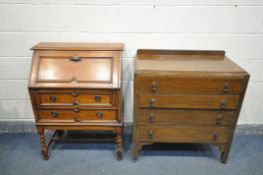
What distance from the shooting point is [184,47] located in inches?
87.9

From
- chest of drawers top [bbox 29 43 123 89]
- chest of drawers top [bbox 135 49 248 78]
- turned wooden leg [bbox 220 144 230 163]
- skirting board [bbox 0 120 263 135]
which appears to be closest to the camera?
chest of drawers top [bbox 135 49 248 78]

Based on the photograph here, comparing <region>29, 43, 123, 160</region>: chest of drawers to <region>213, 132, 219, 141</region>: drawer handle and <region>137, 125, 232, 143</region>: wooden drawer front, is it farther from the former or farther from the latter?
<region>213, 132, 219, 141</region>: drawer handle

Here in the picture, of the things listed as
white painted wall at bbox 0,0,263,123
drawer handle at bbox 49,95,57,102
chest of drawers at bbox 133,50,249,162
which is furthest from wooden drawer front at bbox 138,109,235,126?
drawer handle at bbox 49,95,57,102

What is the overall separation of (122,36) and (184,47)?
0.64m

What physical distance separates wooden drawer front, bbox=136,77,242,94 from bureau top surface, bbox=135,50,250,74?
0.07 metres

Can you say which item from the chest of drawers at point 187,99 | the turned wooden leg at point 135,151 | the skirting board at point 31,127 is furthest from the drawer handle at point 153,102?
the skirting board at point 31,127

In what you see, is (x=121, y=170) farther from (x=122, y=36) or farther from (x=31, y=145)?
(x=122, y=36)

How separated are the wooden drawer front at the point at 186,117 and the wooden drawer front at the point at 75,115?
0.93 ft

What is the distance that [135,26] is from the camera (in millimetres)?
2152

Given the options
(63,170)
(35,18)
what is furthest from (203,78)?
(35,18)

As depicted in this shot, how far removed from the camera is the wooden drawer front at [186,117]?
1.90 m

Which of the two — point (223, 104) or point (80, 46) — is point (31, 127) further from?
point (223, 104)

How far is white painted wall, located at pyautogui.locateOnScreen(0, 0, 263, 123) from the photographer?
2078 mm

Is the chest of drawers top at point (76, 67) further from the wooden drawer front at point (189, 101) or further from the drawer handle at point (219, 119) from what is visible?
the drawer handle at point (219, 119)
